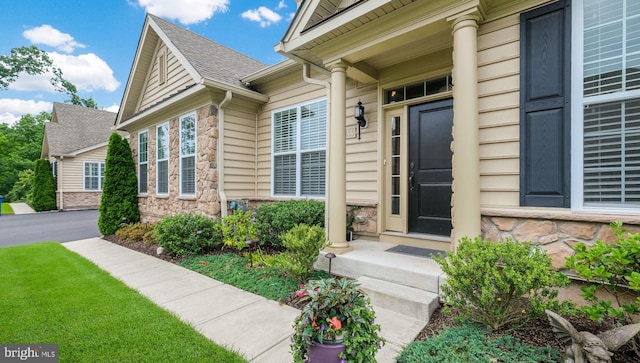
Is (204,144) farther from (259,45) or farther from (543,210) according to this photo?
(259,45)

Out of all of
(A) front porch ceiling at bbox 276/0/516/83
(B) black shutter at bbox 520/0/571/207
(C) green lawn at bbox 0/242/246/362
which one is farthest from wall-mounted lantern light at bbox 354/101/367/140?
(C) green lawn at bbox 0/242/246/362

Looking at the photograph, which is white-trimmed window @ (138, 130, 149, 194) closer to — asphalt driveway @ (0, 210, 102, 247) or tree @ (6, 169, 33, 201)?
asphalt driveway @ (0, 210, 102, 247)

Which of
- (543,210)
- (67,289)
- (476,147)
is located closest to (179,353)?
(67,289)

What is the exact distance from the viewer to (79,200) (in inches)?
638

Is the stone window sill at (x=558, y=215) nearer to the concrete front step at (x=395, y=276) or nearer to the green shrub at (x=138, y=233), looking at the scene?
the concrete front step at (x=395, y=276)

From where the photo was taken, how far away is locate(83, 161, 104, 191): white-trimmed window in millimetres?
16502

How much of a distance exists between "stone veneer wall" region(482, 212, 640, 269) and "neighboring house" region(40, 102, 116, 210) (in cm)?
2008

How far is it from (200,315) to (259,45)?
15.8 metres

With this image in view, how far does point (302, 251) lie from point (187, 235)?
2.80 metres

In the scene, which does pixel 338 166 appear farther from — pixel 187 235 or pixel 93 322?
pixel 187 235

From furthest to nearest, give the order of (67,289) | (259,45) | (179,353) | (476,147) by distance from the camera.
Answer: (259,45) < (67,289) < (476,147) < (179,353)

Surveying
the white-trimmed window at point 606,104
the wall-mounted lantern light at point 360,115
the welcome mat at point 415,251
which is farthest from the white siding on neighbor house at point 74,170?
the white-trimmed window at point 606,104

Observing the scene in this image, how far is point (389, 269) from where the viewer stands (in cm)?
326

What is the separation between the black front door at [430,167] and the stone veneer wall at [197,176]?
398 cm
